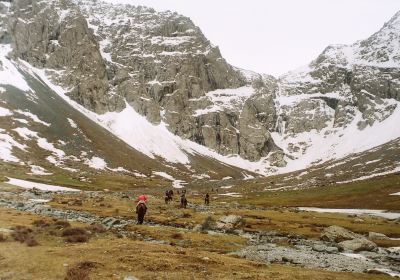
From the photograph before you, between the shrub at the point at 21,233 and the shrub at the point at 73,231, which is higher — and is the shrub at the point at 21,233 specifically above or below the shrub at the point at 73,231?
below

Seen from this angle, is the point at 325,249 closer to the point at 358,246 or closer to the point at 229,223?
the point at 358,246

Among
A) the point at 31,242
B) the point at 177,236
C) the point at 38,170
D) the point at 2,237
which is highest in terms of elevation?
the point at 38,170

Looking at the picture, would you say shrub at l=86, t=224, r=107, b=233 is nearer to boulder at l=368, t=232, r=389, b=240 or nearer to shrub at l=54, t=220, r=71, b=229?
shrub at l=54, t=220, r=71, b=229

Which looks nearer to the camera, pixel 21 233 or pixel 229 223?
pixel 21 233

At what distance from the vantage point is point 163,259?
1161 inches

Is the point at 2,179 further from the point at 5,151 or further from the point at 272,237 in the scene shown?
the point at 272,237

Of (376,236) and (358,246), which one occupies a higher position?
(376,236)

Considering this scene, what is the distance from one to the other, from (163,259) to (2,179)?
109411mm

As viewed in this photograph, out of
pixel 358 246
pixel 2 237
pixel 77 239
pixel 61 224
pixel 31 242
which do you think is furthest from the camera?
pixel 358 246

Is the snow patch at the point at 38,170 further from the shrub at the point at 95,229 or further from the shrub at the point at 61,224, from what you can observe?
the shrub at the point at 95,229

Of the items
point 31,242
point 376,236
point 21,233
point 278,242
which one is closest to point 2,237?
point 31,242

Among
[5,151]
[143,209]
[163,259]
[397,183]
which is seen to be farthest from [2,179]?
[397,183]

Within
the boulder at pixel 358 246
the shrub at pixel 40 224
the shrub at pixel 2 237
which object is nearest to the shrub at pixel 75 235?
the shrub at pixel 40 224

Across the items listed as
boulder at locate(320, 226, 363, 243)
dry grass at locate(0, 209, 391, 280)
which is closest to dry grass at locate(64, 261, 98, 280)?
dry grass at locate(0, 209, 391, 280)
